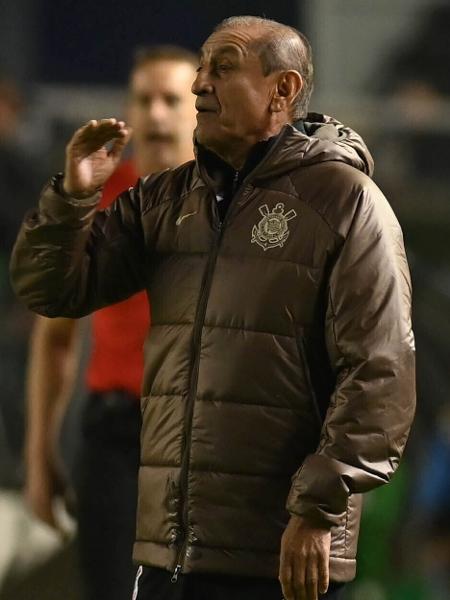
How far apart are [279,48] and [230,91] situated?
5.3 inches

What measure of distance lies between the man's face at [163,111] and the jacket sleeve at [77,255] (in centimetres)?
115

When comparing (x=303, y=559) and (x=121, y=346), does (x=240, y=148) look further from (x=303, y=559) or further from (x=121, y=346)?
(x=121, y=346)

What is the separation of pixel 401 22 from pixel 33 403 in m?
5.66

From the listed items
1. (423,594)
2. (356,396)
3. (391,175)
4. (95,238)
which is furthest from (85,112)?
(356,396)

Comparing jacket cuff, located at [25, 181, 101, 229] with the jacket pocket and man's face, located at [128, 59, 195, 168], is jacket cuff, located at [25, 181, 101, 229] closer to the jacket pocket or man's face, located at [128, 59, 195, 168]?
the jacket pocket

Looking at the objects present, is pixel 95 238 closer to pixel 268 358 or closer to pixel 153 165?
pixel 268 358

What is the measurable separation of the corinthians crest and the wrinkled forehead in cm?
31

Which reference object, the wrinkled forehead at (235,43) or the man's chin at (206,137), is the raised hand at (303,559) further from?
the wrinkled forehead at (235,43)

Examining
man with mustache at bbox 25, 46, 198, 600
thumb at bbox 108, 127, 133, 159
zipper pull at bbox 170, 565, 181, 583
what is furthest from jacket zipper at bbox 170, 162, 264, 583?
man with mustache at bbox 25, 46, 198, 600

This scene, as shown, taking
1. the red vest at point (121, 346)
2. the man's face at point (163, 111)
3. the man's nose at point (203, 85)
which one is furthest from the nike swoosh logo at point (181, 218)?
the man's face at point (163, 111)

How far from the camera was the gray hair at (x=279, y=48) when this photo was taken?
3.31m

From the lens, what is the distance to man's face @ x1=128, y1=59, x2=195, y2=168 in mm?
4660

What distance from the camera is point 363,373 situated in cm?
306

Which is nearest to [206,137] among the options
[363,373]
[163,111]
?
[363,373]
